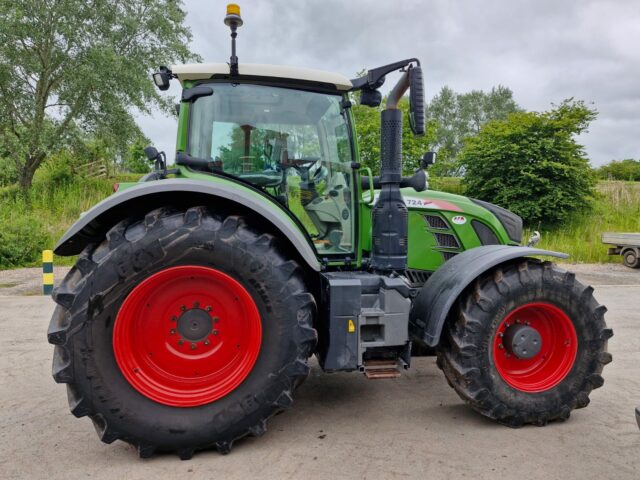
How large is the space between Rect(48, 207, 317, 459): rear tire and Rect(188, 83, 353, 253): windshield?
581mm

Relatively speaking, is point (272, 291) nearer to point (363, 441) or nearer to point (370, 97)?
point (363, 441)

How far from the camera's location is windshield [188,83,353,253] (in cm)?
329

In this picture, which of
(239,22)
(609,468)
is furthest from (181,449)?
(239,22)

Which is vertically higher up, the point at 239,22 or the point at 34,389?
the point at 239,22

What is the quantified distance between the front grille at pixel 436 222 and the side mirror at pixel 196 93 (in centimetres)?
198

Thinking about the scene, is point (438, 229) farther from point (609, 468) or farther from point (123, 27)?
point (123, 27)

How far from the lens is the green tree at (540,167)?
52.6ft

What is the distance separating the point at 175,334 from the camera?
288 centimetres

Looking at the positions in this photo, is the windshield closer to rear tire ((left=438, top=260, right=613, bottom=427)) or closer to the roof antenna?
the roof antenna

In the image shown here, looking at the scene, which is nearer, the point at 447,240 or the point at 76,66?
the point at 447,240

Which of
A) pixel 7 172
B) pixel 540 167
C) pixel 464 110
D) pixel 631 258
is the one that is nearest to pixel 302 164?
pixel 631 258

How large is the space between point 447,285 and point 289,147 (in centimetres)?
145

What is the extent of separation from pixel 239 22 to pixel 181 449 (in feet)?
8.52

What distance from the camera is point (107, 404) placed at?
2.66m
